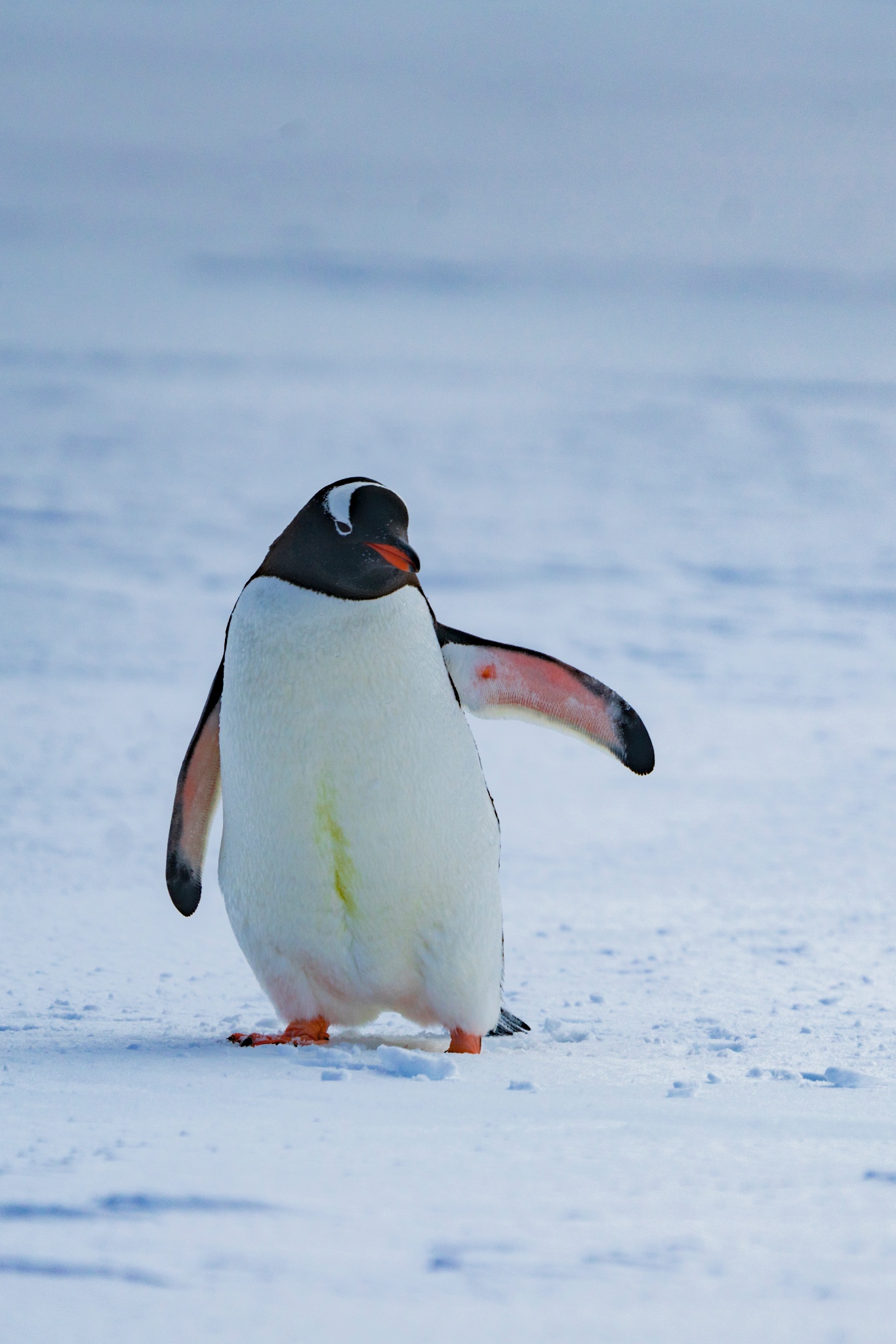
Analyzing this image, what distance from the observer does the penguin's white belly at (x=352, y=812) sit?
86.9 inches

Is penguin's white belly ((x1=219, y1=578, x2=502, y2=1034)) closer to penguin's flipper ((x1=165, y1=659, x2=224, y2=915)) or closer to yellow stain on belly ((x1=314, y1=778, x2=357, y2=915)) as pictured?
yellow stain on belly ((x1=314, y1=778, x2=357, y2=915))

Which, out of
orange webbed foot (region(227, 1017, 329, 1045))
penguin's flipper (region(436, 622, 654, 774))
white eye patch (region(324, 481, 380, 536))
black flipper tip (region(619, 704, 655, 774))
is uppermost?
white eye patch (region(324, 481, 380, 536))

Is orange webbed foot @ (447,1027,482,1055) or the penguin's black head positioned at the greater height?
the penguin's black head

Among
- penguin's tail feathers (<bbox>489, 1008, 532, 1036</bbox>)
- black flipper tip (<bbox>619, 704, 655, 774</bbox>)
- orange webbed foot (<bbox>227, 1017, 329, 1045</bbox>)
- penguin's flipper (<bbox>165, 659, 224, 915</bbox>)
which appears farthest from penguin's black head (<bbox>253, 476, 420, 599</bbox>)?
penguin's tail feathers (<bbox>489, 1008, 532, 1036</bbox>)

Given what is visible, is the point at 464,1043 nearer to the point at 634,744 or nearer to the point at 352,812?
the point at 352,812

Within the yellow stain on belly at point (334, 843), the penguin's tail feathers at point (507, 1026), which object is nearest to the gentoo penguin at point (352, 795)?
the yellow stain on belly at point (334, 843)

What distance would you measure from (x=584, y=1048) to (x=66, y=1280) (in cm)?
129

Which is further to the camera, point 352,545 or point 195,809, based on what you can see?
point 195,809

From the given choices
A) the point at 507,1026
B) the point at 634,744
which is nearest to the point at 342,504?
the point at 634,744

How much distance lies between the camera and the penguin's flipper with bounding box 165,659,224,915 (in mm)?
2514

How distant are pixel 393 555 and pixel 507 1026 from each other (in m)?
0.83

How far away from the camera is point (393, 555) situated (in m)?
2.16

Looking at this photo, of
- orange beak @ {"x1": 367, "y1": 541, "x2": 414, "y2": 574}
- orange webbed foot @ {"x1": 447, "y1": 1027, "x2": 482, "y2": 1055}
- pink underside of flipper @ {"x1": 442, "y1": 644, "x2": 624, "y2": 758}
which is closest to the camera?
orange beak @ {"x1": 367, "y1": 541, "x2": 414, "y2": 574}

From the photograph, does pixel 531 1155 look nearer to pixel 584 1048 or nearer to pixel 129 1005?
pixel 584 1048
